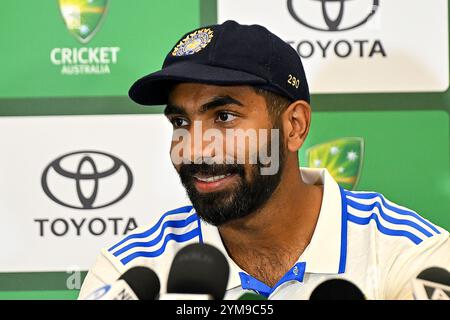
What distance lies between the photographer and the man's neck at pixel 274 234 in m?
0.89

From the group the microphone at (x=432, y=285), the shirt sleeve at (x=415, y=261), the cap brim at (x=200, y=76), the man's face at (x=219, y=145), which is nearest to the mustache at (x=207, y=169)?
the man's face at (x=219, y=145)

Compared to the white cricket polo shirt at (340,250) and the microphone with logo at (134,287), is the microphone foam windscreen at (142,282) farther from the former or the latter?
the white cricket polo shirt at (340,250)

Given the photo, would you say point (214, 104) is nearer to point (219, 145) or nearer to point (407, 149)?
point (219, 145)

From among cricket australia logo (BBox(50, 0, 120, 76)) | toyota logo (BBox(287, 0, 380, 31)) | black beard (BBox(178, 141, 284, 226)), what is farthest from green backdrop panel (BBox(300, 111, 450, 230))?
cricket australia logo (BBox(50, 0, 120, 76))

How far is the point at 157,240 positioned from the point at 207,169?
0.17m

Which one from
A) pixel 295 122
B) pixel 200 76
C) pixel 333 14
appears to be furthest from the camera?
pixel 333 14

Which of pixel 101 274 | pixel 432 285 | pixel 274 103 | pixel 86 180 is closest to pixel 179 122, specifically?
pixel 274 103

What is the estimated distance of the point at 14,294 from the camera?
3.64ft

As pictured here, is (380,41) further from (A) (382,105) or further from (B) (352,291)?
(B) (352,291)

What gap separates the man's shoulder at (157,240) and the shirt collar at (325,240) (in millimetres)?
30

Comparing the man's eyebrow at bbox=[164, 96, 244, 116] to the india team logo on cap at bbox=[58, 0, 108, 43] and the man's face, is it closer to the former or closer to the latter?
the man's face

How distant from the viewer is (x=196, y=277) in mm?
484

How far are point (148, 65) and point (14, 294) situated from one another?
478 millimetres
